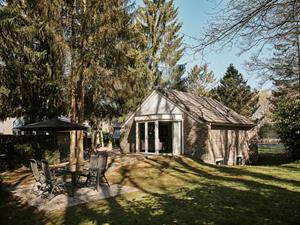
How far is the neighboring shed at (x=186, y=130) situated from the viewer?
20281 millimetres

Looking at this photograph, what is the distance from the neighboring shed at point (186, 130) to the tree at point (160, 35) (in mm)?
11939

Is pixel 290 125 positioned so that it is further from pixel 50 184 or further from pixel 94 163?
pixel 50 184

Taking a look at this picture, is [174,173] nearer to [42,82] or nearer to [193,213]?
[193,213]

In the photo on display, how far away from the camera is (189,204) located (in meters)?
8.44

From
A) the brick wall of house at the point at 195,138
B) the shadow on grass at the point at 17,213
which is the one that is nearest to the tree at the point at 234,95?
the brick wall of house at the point at 195,138

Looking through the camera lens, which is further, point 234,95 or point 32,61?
point 234,95

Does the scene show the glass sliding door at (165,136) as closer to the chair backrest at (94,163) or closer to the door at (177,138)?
the door at (177,138)

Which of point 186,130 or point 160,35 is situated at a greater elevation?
point 160,35

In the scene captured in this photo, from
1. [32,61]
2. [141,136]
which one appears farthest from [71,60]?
[141,136]

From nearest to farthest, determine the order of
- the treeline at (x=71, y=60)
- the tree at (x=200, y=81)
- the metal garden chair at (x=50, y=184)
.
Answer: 1. the metal garden chair at (x=50, y=184)
2. the treeline at (x=71, y=60)
3. the tree at (x=200, y=81)

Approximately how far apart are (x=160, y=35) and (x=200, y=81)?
15.9 meters

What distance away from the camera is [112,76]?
19609 millimetres

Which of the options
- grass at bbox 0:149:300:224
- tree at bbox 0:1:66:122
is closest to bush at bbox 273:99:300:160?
grass at bbox 0:149:300:224

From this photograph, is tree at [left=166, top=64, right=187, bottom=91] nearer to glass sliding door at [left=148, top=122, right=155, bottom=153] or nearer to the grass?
glass sliding door at [left=148, top=122, right=155, bottom=153]
